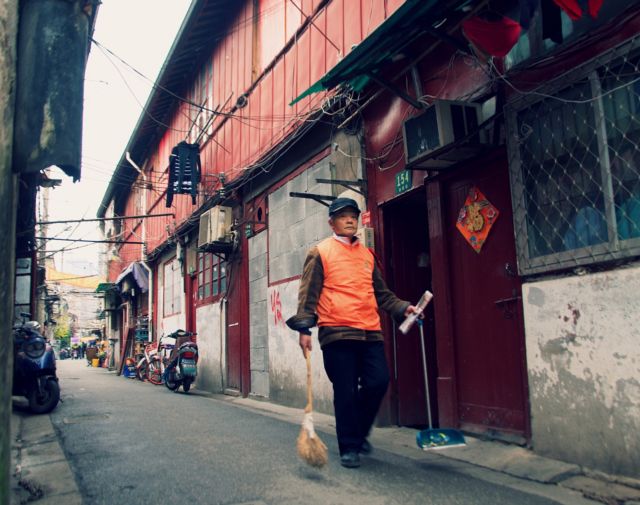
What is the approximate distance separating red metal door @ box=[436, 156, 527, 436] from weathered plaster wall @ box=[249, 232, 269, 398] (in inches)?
203

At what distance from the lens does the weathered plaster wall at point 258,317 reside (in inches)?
411

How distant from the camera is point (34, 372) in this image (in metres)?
8.16

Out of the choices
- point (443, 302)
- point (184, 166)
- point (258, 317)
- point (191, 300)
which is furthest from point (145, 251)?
point (443, 302)

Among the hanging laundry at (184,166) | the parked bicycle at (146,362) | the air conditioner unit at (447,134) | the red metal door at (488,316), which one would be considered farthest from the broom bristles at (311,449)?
the parked bicycle at (146,362)

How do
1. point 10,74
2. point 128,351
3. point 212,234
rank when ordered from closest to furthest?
point 10,74, point 212,234, point 128,351

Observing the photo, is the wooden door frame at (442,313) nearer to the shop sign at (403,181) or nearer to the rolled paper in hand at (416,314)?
the shop sign at (403,181)

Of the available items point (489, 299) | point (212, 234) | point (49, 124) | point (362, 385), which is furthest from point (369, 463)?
point (212, 234)

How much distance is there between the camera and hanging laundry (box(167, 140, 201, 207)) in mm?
14898

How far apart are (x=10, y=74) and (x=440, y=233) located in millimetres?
4444

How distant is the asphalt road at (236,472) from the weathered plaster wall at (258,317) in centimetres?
380

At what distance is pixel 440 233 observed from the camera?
6.00 metres

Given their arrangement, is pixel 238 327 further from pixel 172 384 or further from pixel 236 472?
pixel 236 472

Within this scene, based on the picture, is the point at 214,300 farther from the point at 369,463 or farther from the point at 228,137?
the point at 369,463

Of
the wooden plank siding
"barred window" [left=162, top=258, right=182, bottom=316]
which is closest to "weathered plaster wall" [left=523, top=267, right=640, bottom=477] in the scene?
the wooden plank siding
